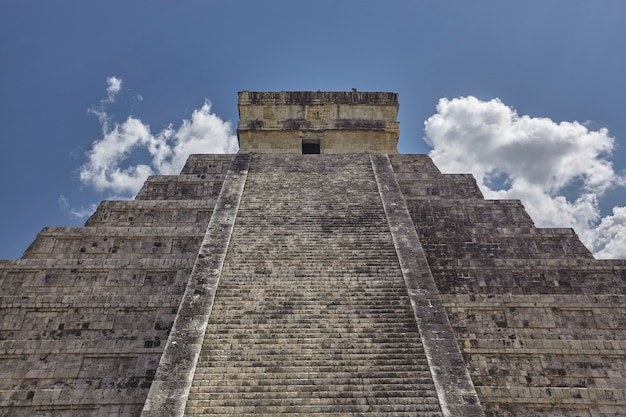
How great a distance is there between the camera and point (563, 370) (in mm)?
7766

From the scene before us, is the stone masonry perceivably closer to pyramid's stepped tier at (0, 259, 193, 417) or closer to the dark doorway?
pyramid's stepped tier at (0, 259, 193, 417)

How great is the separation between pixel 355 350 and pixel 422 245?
3.70 metres

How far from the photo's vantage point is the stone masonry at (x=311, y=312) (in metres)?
6.74

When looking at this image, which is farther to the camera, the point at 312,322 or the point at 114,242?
the point at 114,242

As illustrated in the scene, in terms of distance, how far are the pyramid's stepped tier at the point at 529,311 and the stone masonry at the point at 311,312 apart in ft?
0.10

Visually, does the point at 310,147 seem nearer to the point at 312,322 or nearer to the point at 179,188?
the point at 179,188

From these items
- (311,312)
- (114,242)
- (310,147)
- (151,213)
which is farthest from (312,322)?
(310,147)

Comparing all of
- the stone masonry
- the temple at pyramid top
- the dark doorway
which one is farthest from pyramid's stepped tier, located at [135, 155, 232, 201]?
the dark doorway

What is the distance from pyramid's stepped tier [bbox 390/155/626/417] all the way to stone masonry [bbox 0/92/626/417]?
32 millimetres

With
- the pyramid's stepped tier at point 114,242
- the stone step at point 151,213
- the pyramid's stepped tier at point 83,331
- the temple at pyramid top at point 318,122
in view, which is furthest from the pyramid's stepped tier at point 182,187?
the temple at pyramid top at point 318,122

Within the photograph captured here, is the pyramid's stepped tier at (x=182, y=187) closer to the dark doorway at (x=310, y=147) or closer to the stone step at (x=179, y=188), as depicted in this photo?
the stone step at (x=179, y=188)

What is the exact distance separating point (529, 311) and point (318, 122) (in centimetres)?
1023

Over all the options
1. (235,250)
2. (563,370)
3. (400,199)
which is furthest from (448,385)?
(400,199)

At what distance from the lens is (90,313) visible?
8.45 m
